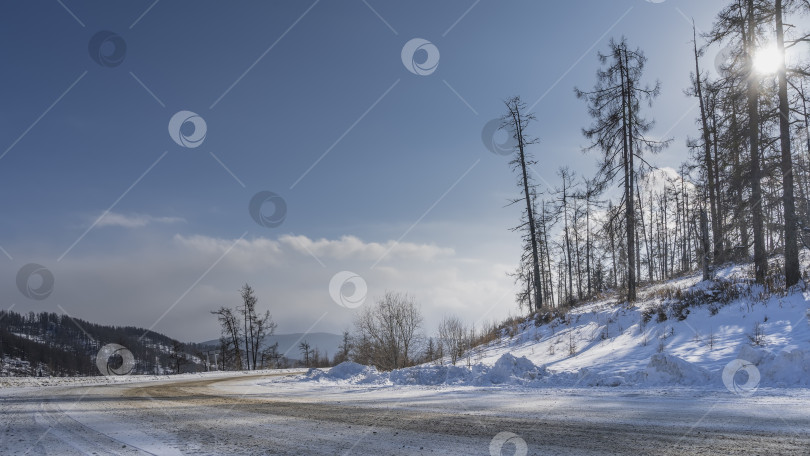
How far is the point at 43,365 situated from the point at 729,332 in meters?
169

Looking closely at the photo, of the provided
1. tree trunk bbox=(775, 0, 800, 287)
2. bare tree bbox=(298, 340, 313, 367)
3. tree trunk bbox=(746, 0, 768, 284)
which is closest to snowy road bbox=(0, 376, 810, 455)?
tree trunk bbox=(775, 0, 800, 287)

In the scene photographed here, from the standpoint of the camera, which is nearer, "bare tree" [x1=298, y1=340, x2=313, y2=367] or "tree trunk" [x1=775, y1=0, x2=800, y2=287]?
"tree trunk" [x1=775, y1=0, x2=800, y2=287]

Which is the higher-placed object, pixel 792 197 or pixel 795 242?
pixel 792 197

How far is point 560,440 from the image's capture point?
16.0ft

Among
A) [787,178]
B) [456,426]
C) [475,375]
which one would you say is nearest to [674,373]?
[475,375]

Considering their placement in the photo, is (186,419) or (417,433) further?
(186,419)

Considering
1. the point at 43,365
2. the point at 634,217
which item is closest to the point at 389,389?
the point at 634,217

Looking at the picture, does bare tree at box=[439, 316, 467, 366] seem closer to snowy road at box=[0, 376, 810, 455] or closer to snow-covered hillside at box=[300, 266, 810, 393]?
snow-covered hillside at box=[300, 266, 810, 393]

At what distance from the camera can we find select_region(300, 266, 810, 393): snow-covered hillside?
30.3ft

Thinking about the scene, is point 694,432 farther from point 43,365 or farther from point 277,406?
point 43,365

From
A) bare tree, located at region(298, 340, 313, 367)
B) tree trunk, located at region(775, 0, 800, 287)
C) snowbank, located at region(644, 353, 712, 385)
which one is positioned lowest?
bare tree, located at region(298, 340, 313, 367)

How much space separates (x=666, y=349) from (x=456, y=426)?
31.0ft

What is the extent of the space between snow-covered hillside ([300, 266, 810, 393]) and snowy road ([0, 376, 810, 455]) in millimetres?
1380

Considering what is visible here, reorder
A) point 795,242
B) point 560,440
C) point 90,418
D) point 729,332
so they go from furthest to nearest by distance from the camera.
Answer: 1. point 795,242
2. point 729,332
3. point 90,418
4. point 560,440
